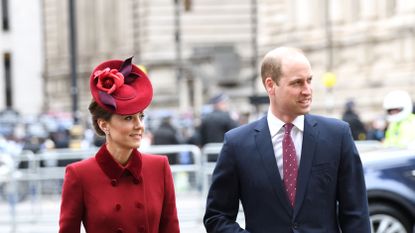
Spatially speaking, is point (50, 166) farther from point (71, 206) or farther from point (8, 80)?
point (8, 80)

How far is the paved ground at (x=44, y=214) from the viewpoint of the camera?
18.2 m

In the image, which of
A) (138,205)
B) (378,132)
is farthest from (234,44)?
(138,205)

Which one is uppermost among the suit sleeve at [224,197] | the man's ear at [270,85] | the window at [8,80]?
the man's ear at [270,85]

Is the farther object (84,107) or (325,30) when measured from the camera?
(84,107)

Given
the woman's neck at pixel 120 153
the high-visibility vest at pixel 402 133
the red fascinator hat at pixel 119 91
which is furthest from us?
the high-visibility vest at pixel 402 133

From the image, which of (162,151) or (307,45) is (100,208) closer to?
(162,151)

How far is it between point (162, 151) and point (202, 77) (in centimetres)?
3204

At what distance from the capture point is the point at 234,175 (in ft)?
19.8

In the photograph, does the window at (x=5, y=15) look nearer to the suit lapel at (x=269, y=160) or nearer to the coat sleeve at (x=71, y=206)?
the suit lapel at (x=269, y=160)

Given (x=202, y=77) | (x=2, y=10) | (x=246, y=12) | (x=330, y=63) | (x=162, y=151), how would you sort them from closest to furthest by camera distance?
(x=162, y=151) < (x=330, y=63) < (x=202, y=77) < (x=246, y=12) < (x=2, y=10)

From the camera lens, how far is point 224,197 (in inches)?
239

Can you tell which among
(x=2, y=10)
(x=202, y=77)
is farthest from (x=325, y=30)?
(x=2, y=10)

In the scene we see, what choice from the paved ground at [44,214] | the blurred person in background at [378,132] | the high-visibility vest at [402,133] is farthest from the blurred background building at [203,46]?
the high-visibility vest at [402,133]

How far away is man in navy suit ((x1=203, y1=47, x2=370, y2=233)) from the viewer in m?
5.86
